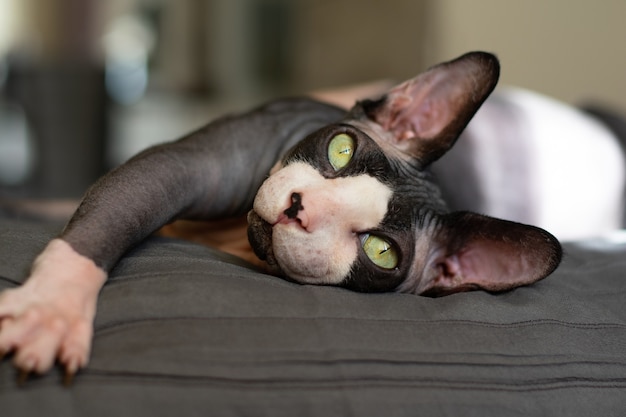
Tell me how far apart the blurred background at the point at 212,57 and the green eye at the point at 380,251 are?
1.85m

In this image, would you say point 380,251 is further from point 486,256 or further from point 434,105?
point 434,105

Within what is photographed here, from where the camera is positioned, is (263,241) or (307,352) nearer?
(307,352)

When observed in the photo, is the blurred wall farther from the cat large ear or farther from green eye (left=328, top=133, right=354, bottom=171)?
green eye (left=328, top=133, right=354, bottom=171)

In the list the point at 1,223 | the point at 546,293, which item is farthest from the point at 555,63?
the point at 1,223

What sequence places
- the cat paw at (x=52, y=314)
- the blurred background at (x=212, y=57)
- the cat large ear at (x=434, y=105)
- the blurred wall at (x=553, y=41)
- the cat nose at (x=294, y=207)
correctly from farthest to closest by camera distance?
the blurred background at (x=212, y=57) < the blurred wall at (x=553, y=41) < the cat large ear at (x=434, y=105) < the cat nose at (x=294, y=207) < the cat paw at (x=52, y=314)

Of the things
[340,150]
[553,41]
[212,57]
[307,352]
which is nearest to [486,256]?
[340,150]

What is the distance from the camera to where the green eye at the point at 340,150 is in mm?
1112

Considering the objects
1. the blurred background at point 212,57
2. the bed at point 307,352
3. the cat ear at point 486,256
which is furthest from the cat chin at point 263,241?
the blurred background at point 212,57

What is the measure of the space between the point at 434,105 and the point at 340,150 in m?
0.24

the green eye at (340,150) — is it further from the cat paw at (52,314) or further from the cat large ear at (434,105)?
the cat paw at (52,314)

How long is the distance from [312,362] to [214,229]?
0.63 meters

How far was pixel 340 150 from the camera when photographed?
1.13 meters

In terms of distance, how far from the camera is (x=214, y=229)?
1396mm

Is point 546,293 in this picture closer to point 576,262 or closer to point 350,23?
point 576,262
